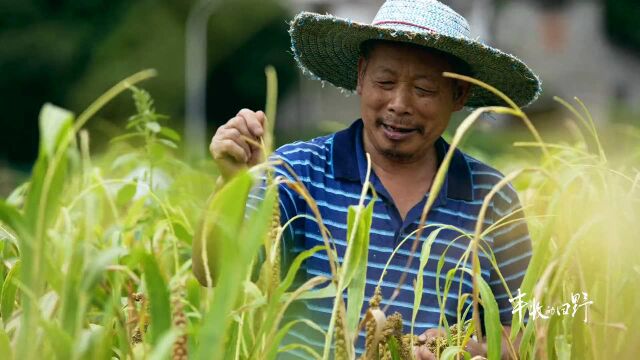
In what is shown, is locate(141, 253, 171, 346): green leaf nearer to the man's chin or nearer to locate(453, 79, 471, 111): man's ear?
the man's chin

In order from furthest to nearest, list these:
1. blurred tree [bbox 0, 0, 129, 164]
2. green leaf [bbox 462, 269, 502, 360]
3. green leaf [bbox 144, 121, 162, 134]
→ blurred tree [bbox 0, 0, 129, 164], green leaf [bbox 144, 121, 162, 134], green leaf [bbox 462, 269, 502, 360]

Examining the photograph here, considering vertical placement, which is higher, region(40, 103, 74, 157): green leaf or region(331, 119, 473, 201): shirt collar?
region(331, 119, 473, 201): shirt collar

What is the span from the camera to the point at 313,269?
1671 millimetres

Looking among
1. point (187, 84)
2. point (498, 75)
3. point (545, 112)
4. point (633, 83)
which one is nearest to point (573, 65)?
point (633, 83)

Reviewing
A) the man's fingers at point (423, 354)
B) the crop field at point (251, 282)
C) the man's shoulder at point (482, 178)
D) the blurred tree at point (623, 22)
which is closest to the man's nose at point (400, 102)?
the man's shoulder at point (482, 178)

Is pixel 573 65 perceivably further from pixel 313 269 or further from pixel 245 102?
pixel 313 269

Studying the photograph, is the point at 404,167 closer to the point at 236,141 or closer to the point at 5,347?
the point at 236,141

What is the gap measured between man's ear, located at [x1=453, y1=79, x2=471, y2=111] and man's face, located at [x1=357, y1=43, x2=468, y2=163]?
0.28ft

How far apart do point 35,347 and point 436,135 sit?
3.34ft

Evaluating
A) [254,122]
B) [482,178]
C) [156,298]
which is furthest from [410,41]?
[156,298]

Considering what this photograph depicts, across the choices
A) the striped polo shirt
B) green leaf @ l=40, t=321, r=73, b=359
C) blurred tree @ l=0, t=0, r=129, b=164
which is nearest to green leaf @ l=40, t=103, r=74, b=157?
green leaf @ l=40, t=321, r=73, b=359

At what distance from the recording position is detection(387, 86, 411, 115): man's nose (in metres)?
1.68

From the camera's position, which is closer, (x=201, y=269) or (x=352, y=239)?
(x=352, y=239)

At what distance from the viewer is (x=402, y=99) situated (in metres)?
1.68
